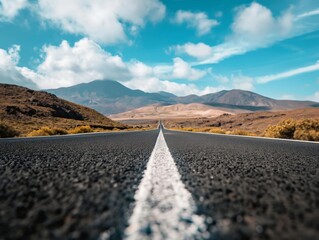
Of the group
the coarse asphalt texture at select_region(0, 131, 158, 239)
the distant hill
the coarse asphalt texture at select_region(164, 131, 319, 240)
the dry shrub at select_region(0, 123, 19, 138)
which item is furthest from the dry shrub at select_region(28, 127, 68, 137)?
the distant hill

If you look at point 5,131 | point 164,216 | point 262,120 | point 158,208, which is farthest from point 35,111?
point 164,216

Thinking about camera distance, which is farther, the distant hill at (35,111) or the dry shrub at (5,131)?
the distant hill at (35,111)

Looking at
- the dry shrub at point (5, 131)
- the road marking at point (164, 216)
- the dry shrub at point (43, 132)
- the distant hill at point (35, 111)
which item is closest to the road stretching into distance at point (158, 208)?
the road marking at point (164, 216)

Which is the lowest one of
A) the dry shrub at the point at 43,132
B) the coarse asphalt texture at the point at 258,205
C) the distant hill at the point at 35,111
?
the dry shrub at the point at 43,132

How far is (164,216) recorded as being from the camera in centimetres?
166

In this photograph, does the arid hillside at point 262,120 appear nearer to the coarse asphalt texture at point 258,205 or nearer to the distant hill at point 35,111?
the distant hill at point 35,111

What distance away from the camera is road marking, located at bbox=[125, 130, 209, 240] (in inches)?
55.2

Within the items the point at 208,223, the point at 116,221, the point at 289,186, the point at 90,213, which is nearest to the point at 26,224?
the point at 90,213

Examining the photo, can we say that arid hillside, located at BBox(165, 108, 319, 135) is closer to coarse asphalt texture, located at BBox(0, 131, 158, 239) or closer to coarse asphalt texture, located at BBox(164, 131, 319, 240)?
coarse asphalt texture, located at BBox(164, 131, 319, 240)

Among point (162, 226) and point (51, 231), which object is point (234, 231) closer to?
point (162, 226)

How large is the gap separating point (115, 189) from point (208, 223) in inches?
43.7

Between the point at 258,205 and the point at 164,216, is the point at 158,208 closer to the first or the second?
the point at 164,216

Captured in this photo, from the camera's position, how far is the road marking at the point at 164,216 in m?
1.40

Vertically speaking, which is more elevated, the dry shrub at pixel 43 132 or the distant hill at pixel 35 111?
the distant hill at pixel 35 111
